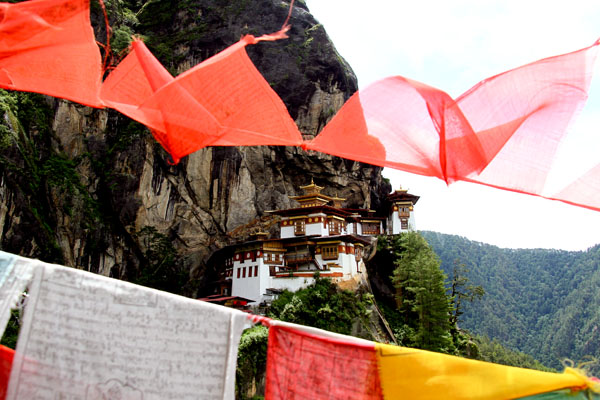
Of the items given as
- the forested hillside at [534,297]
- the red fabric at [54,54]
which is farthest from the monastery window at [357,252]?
the forested hillside at [534,297]

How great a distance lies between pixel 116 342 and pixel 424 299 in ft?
85.4

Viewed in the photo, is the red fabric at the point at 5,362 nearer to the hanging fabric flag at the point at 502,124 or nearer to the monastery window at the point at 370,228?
the hanging fabric flag at the point at 502,124

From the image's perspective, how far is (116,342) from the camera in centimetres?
240

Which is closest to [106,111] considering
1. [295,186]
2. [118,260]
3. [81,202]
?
[81,202]

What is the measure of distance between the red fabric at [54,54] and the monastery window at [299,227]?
888 inches

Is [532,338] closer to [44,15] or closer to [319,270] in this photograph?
[319,270]

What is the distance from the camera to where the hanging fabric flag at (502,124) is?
3455mm

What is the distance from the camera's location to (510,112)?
359 centimetres

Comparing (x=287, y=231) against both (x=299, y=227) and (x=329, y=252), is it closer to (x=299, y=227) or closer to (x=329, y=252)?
(x=299, y=227)

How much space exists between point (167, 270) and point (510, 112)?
78.1 ft

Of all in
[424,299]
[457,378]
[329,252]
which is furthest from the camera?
[424,299]

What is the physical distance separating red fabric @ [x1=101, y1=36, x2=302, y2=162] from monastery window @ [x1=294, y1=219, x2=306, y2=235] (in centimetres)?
2235

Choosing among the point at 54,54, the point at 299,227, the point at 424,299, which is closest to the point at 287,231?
the point at 299,227

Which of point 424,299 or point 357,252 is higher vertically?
point 357,252
